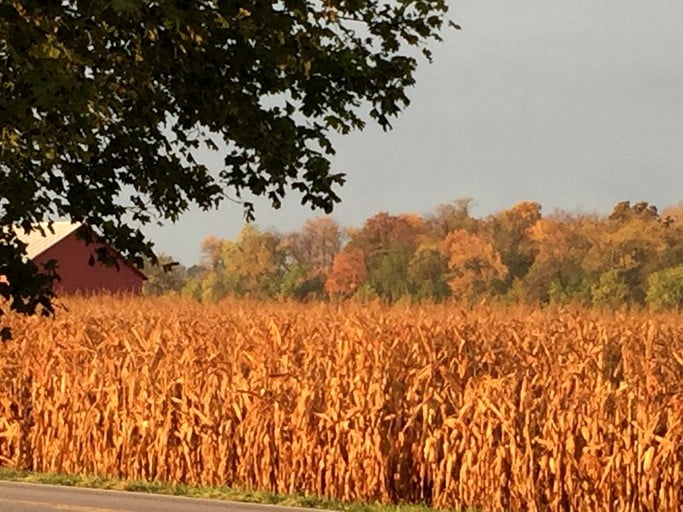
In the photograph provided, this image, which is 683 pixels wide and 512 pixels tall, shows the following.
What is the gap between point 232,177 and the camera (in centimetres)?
1524

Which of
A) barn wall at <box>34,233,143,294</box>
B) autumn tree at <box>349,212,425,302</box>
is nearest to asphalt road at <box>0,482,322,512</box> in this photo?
barn wall at <box>34,233,143,294</box>

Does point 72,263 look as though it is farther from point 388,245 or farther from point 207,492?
point 207,492

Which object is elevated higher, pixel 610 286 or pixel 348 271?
pixel 348 271

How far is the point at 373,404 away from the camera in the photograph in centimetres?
Result: 1720

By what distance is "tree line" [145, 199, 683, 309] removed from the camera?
7438 cm

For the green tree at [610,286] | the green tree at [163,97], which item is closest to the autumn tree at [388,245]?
the green tree at [610,286]

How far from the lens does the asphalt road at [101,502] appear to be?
51.2 feet

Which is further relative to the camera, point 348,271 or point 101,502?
point 348,271

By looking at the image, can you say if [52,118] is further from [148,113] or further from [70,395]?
[70,395]

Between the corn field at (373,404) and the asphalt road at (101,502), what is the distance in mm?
1357

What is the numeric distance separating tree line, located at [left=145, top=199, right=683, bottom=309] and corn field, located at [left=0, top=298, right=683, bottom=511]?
43172 millimetres

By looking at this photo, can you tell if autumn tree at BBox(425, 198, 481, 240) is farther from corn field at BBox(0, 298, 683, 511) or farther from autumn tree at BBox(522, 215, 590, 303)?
corn field at BBox(0, 298, 683, 511)

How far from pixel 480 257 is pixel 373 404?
6928 cm

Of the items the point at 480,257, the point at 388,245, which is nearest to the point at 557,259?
the point at 480,257
